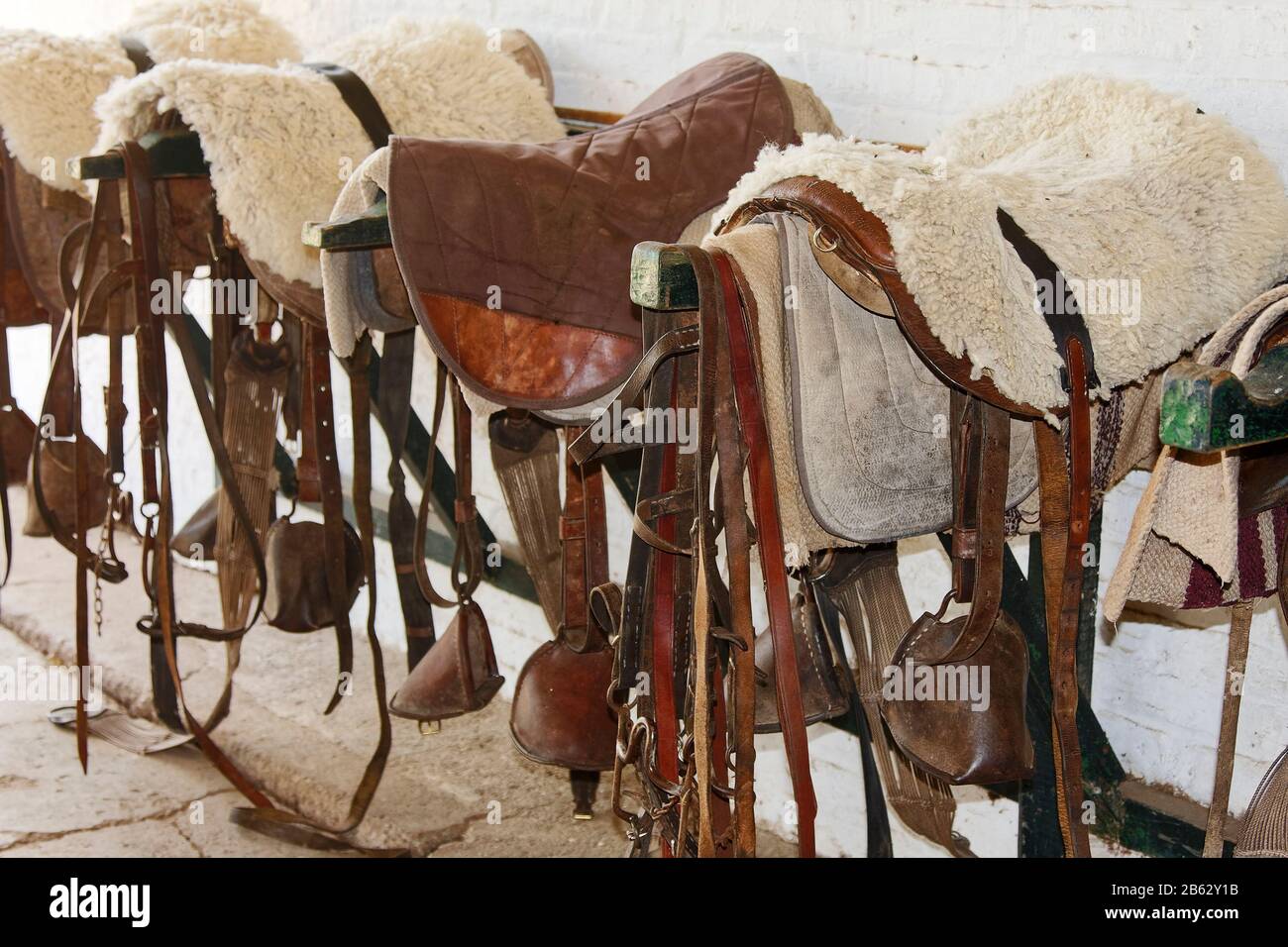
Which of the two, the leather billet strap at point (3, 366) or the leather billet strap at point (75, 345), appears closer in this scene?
the leather billet strap at point (75, 345)

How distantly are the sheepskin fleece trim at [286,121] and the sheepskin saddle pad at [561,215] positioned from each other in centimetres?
19

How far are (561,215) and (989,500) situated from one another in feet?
1.97

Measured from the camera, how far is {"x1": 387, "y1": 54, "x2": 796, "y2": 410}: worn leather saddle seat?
1367mm

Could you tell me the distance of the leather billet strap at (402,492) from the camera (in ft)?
6.69

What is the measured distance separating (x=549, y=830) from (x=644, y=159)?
146 centimetres

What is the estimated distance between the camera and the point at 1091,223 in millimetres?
1175

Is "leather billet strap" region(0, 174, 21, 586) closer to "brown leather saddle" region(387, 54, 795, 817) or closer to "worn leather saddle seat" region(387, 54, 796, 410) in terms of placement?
"brown leather saddle" region(387, 54, 795, 817)

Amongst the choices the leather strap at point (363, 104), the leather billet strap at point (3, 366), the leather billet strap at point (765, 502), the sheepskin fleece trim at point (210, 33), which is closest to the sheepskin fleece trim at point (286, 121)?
the leather strap at point (363, 104)

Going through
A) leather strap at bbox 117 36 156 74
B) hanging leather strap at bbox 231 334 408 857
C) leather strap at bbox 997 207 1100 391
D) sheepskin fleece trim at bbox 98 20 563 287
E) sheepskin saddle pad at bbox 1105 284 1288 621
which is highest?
leather strap at bbox 117 36 156 74

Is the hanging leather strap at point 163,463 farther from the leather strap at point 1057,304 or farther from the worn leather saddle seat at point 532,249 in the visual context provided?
the leather strap at point 1057,304

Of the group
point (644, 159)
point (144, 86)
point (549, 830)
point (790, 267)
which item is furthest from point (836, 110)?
point (549, 830)

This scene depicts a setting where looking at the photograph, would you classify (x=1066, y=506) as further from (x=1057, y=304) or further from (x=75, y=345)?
(x=75, y=345)

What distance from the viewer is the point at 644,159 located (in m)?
1.54

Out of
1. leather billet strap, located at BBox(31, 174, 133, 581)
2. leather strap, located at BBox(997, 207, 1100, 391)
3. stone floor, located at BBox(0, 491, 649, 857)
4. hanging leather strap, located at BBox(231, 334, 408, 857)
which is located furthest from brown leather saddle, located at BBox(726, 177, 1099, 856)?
stone floor, located at BBox(0, 491, 649, 857)
